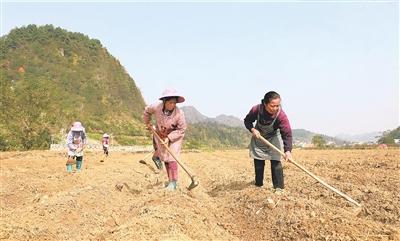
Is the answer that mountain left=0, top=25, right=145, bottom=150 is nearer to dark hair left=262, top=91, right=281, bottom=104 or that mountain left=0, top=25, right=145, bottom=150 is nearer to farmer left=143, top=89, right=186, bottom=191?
farmer left=143, top=89, right=186, bottom=191

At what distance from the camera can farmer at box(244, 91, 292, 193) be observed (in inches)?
243

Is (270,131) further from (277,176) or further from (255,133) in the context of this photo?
(277,176)

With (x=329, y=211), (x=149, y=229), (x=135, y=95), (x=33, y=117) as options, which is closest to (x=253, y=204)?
(x=329, y=211)

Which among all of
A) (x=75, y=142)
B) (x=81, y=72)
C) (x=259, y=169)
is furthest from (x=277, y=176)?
(x=81, y=72)

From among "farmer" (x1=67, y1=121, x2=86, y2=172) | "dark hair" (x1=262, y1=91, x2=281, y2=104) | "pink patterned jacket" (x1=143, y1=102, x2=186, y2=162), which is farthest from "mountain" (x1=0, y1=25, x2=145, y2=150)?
"dark hair" (x1=262, y1=91, x2=281, y2=104)

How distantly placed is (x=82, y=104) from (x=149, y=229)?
3510 inches

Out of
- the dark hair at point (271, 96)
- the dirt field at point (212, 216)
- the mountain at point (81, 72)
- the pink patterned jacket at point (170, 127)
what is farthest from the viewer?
the mountain at point (81, 72)

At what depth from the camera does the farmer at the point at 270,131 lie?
6.16 meters

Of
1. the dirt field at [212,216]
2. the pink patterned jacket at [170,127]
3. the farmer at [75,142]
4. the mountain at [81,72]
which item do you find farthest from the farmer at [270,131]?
the mountain at [81,72]

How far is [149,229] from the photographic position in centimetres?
400

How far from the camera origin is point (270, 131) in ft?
21.4

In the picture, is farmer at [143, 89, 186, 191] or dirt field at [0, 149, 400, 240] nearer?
dirt field at [0, 149, 400, 240]

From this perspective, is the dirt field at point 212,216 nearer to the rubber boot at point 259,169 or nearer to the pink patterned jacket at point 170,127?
the rubber boot at point 259,169

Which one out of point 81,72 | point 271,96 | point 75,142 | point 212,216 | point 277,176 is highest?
point 81,72
